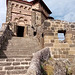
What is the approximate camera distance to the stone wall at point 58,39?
7391 mm

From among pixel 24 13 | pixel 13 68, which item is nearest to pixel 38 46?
pixel 13 68

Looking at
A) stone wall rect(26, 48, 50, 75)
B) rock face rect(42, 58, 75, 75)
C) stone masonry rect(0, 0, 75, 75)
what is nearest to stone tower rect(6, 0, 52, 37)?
stone masonry rect(0, 0, 75, 75)

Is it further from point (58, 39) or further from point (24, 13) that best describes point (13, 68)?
point (24, 13)

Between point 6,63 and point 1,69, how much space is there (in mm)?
466

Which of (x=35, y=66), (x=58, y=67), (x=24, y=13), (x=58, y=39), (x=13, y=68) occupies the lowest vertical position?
(x=58, y=67)

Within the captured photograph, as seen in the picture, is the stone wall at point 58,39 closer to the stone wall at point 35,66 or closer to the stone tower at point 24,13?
the stone wall at point 35,66

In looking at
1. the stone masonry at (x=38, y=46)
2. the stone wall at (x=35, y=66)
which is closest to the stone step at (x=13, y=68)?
the stone masonry at (x=38, y=46)

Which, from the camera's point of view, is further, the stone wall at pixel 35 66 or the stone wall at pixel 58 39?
the stone wall at pixel 58 39

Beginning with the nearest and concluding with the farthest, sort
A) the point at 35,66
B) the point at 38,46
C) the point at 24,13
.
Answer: the point at 35,66 → the point at 38,46 → the point at 24,13

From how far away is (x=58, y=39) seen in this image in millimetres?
7520

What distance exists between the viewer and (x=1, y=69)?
4.41 meters

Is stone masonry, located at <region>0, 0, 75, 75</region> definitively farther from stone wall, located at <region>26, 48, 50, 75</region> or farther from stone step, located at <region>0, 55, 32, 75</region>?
stone wall, located at <region>26, 48, 50, 75</region>

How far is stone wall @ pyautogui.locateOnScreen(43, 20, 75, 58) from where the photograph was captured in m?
7.39

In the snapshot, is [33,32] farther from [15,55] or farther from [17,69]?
[17,69]
